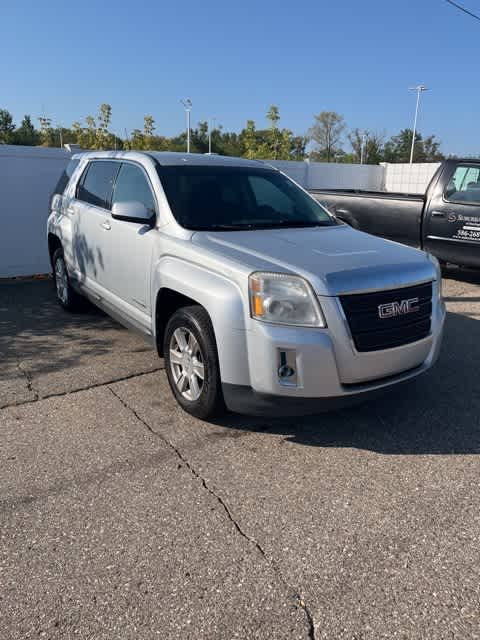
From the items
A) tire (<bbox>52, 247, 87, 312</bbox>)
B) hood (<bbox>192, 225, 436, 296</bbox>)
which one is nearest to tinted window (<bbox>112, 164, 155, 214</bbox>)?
hood (<bbox>192, 225, 436, 296</bbox>)

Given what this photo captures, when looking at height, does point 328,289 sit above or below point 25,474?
above

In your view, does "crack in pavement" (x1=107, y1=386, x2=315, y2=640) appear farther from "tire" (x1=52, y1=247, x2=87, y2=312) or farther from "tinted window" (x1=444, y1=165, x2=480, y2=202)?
"tinted window" (x1=444, y1=165, x2=480, y2=202)

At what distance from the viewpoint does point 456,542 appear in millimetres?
2631

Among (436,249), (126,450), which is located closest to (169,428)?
(126,450)

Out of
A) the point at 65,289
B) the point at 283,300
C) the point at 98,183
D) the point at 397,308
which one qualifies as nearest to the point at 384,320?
the point at 397,308

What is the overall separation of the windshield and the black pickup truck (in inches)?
144

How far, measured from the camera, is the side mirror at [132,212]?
4.01 meters

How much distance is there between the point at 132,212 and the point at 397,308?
2.04 meters

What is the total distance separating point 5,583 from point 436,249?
7620mm

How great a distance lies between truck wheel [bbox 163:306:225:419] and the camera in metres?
3.43

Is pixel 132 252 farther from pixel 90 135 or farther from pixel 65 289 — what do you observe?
pixel 90 135

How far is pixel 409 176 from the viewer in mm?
20547

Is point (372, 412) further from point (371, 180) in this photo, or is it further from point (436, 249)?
point (371, 180)

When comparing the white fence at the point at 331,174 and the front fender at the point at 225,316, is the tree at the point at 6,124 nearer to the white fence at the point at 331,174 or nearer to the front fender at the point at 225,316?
the white fence at the point at 331,174
